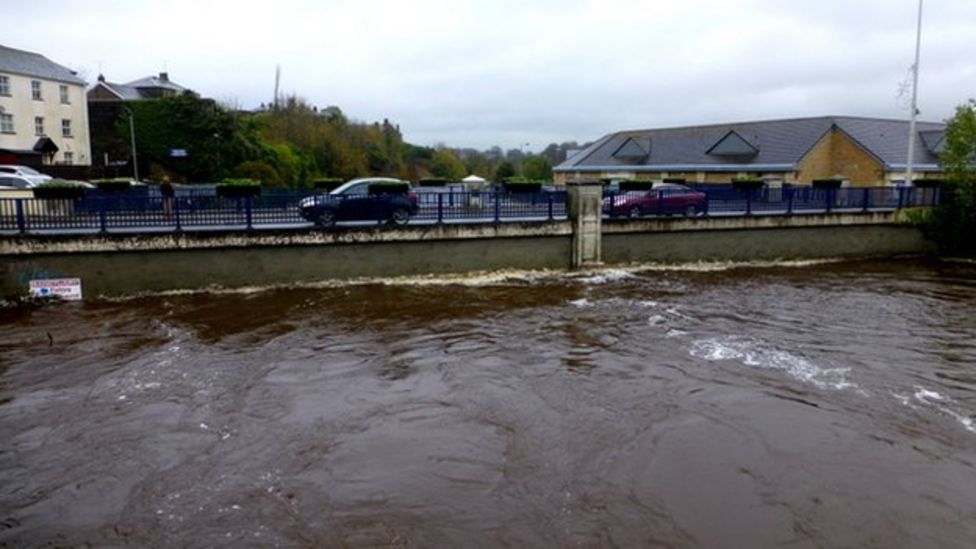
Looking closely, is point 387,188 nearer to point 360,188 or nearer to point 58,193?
point 360,188

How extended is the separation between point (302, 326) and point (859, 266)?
1841cm

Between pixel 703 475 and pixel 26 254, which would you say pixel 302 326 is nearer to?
pixel 26 254

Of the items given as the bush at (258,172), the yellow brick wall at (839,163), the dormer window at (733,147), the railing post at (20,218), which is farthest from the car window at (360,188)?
the dormer window at (733,147)

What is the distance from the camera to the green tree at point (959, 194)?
25.0 metres

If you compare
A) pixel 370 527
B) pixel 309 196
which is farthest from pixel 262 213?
pixel 370 527

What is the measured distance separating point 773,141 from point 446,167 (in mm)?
38827

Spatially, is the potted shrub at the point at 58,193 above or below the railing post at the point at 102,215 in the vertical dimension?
above

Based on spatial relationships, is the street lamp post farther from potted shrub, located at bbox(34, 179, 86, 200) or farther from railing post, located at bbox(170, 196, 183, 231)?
railing post, located at bbox(170, 196, 183, 231)

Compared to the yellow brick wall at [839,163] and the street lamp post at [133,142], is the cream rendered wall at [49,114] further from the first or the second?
the yellow brick wall at [839,163]

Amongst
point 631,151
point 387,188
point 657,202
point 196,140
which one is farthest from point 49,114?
point 657,202

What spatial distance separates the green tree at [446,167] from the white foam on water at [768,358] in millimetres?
61710

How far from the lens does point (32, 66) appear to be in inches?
1747

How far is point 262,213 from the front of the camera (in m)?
18.3

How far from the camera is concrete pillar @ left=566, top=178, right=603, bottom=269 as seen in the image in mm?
20719
